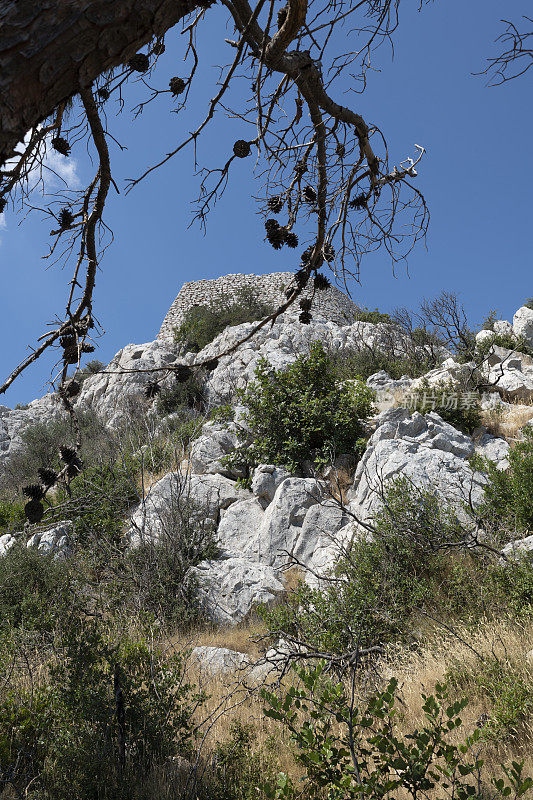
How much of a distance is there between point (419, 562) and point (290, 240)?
3805mm

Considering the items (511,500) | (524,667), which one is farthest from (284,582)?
(524,667)

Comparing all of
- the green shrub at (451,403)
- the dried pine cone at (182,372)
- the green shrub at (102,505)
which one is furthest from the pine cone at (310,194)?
the green shrub at (451,403)

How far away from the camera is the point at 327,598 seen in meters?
4.67

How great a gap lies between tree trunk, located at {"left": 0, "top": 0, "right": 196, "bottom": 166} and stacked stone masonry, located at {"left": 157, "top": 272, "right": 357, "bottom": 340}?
66.0 feet

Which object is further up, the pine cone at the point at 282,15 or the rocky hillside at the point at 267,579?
the pine cone at the point at 282,15

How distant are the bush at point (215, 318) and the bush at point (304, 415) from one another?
36.9 feet

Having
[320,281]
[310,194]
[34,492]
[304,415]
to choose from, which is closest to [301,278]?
[320,281]

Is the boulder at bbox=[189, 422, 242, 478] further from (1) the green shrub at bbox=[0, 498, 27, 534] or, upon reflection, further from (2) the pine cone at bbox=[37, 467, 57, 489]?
(2) the pine cone at bbox=[37, 467, 57, 489]

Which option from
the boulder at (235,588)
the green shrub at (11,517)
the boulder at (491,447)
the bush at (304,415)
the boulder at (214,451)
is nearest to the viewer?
the boulder at (235,588)

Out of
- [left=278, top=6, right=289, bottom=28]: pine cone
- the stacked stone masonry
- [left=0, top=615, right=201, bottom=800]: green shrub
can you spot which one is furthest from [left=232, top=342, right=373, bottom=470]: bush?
Result: the stacked stone masonry

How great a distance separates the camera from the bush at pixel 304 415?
783 cm

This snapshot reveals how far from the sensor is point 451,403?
8305mm

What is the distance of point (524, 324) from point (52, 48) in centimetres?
1739

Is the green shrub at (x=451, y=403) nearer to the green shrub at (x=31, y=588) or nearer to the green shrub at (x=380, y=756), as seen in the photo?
the green shrub at (x=31, y=588)
